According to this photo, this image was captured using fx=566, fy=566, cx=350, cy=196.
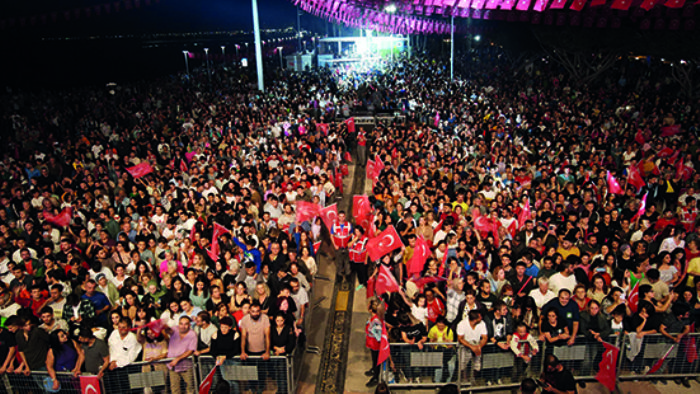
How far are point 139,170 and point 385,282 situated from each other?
8334 millimetres

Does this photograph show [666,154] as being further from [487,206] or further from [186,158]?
[186,158]

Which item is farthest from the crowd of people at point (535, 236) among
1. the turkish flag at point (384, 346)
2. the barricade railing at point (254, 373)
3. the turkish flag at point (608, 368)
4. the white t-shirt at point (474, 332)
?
the barricade railing at point (254, 373)

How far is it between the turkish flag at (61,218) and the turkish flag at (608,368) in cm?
992

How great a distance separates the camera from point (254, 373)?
7.16 meters

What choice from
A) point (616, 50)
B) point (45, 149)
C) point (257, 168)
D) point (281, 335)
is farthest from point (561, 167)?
point (616, 50)

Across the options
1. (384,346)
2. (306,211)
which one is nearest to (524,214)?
(306,211)

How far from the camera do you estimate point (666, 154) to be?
14680 mm

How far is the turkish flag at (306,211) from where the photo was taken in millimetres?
11523

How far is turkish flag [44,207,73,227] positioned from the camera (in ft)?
36.9

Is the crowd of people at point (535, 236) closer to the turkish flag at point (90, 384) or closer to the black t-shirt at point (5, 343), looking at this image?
the turkish flag at point (90, 384)

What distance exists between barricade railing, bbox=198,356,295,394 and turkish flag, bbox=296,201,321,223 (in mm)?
4650

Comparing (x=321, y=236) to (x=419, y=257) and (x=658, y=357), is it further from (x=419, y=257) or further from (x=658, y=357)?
(x=658, y=357)

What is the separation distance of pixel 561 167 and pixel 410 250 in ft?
18.7

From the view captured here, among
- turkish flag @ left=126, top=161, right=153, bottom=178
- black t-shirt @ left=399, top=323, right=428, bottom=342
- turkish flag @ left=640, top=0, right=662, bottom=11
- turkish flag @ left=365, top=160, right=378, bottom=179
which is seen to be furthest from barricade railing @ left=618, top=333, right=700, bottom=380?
turkish flag @ left=126, top=161, right=153, bottom=178
